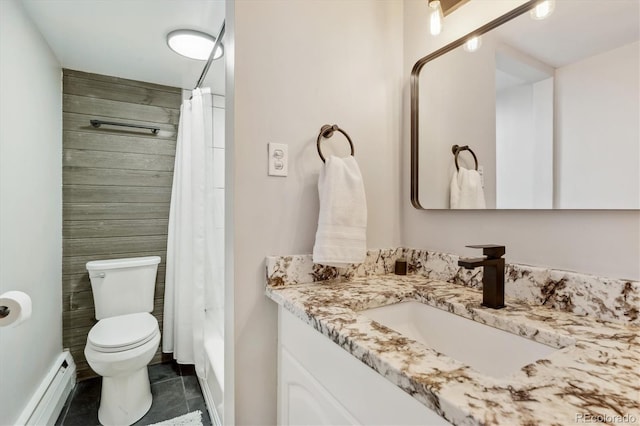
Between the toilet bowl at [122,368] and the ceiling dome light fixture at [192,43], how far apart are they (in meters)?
1.66

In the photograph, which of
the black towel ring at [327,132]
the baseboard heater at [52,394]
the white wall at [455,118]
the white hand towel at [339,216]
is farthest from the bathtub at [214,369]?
the white wall at [455,118]

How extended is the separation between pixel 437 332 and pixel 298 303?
1.46ft

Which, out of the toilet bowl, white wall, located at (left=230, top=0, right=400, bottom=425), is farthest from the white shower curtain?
white wall, located at (left=230, top=0, right=400, bottom=425)

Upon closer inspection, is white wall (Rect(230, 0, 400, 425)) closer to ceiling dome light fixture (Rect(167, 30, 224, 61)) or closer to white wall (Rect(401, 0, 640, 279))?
white wall (Rect(401, 0, 640, 279))

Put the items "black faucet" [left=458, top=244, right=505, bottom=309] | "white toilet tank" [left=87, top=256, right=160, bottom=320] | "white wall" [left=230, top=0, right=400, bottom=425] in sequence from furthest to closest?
"white toilet tank" [left=87, top=256, right=160, bottom=320] < "white wall" [left=230, top=0, right=400, bottom=425] < "black faucet" [left=458, top=244, right=505, bottom=309]

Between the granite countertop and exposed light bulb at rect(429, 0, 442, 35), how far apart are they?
94cm

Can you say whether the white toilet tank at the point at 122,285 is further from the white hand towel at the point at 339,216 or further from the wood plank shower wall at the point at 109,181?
the white hand towel at the point at 339,216

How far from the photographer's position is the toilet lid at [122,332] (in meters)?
1.64

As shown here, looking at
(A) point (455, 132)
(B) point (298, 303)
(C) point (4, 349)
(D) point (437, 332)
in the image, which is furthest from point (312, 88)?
(C) point (4, 349)

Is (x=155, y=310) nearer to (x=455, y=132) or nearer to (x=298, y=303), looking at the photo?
(x=298, y=303)

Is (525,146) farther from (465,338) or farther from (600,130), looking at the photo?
(465,338)

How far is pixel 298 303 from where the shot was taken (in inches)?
33.6

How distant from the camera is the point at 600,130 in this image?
0.77 meters

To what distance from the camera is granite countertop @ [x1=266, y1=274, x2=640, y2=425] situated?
40 centimetres
